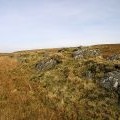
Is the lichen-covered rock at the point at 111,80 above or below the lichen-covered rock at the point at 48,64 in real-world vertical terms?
below

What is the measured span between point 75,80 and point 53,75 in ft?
8.05

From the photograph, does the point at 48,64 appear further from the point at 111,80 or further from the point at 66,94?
the point at 111,80

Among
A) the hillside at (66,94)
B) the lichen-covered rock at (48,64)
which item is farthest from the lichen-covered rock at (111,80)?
the lichen-covered rock at (48,64)

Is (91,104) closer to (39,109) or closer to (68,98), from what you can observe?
(68,98)

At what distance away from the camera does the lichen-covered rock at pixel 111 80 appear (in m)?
13.8

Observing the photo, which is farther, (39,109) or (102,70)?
(102,70)

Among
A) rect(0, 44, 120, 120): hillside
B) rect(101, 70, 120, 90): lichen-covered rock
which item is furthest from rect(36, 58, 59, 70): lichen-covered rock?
rect(101, 70, 120, 90): lichen-covered rock

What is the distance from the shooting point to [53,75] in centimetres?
1764

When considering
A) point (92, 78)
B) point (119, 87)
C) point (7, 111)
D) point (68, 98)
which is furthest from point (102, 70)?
point (7, 111)

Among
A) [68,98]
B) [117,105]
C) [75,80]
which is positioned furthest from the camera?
[75,80]

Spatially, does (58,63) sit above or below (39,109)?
above

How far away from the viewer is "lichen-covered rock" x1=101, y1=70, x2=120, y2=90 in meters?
13.8

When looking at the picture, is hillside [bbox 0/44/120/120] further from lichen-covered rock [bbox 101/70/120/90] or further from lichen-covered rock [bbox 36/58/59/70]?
lichen-covered rock [bbox 36/58/59/70]

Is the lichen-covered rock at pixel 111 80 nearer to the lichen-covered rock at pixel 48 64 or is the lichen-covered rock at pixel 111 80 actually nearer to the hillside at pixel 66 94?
the hillside at pixel 66 94
